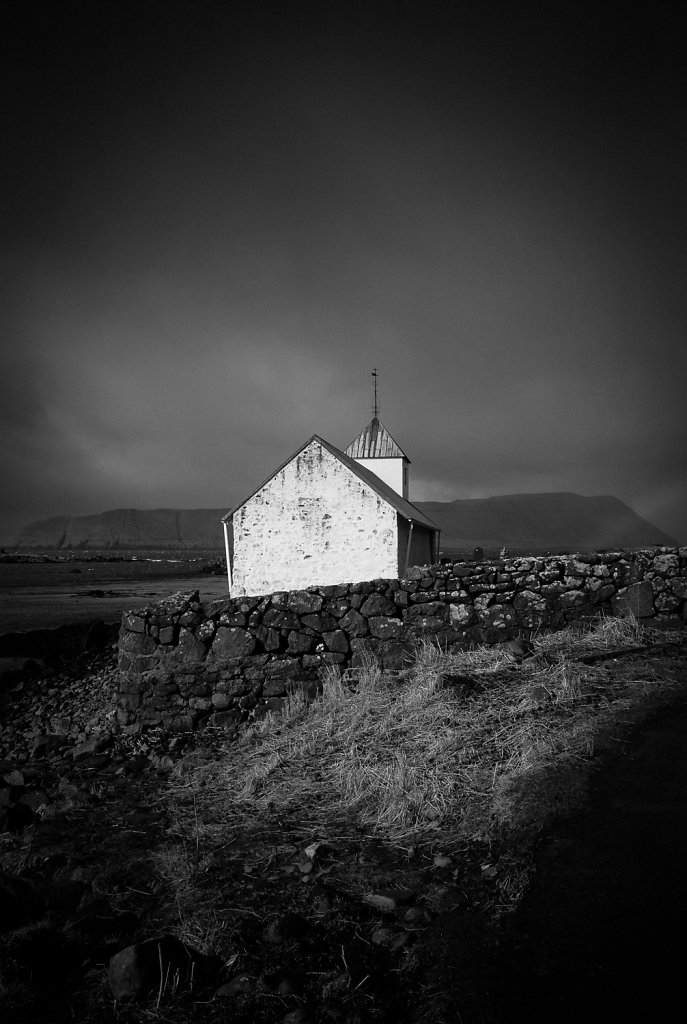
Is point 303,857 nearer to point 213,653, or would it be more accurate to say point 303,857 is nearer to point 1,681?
point 213,653

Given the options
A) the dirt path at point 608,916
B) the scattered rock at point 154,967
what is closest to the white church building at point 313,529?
the dirt path at point 608,916

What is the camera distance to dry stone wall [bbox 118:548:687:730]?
8766mm

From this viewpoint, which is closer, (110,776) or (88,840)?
(88,840)

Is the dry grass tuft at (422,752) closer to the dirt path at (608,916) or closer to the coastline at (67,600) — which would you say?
the dirt path at (608,916)

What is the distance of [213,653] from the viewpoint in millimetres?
9031

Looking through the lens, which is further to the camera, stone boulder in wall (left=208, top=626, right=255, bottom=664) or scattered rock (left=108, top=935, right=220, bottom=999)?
stone boulder in wall (left=208, top=626, right=255, bottom=664)

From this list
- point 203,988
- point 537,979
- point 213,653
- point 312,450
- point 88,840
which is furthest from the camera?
point 312,450

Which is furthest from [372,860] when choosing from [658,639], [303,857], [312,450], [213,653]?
[312,450]

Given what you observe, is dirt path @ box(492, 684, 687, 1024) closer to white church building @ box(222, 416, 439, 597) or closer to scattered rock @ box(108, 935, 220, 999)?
scattered rock @ box(108, 935, 220, 999)

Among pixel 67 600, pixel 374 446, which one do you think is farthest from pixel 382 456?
pixel 67 600

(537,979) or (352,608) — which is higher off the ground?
(352,608)

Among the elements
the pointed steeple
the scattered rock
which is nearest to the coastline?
the pointed steeple

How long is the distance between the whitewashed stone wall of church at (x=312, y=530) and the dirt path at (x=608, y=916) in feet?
58.9

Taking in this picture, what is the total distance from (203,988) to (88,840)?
9.71 ft
